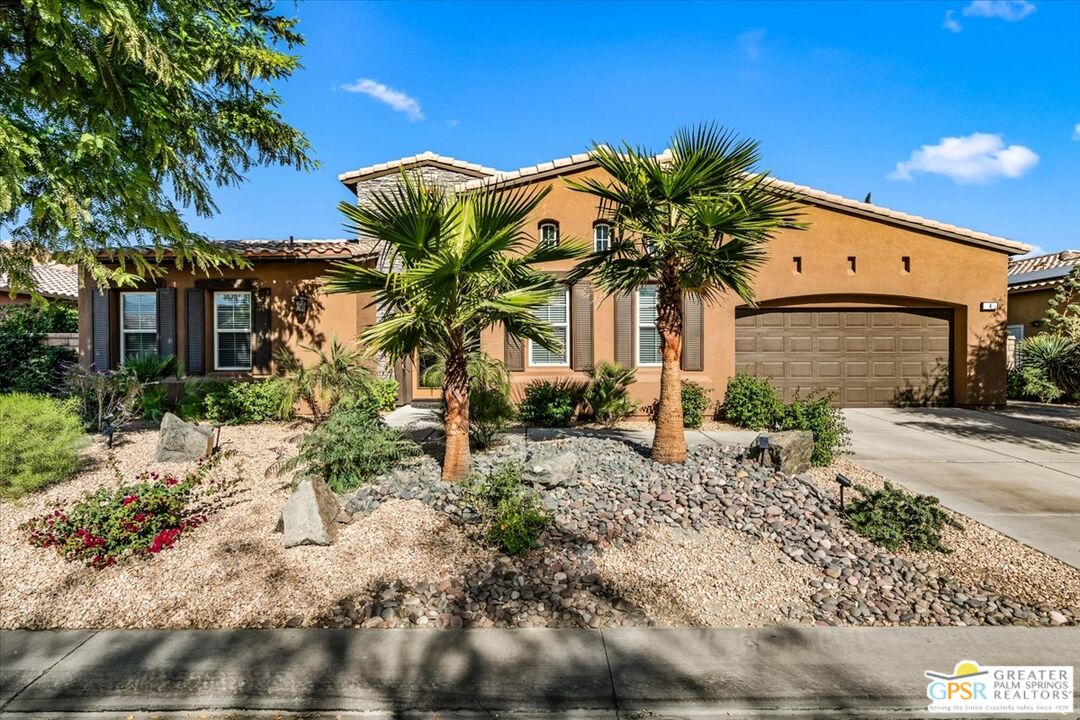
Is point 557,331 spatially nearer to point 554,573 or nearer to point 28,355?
point 554,573

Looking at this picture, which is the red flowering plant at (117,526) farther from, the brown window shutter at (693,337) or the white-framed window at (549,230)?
the brown window shutter at (693,337)

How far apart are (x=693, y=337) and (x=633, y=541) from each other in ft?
23.8

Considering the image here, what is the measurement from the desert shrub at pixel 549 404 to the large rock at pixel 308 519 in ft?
18.6

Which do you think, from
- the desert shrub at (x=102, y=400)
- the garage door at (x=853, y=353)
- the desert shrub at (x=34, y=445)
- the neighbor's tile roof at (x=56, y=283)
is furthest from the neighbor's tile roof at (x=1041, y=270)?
the neighbor's tile roof at (x=56, y=283)

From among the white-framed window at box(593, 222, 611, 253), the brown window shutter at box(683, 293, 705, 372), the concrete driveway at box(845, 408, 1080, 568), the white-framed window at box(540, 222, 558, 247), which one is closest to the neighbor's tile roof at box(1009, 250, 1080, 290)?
the concrete driveway at box(845, 408, 1080, 568)

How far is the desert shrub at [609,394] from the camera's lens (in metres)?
10.1

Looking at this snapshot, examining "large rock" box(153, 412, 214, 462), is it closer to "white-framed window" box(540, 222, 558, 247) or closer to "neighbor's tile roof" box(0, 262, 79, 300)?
"white-framed window" box(540, 222, 558, 247)

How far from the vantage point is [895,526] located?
459 centimetres

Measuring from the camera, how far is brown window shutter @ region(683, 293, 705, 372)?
11.0 m

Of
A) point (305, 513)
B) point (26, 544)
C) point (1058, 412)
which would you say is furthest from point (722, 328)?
point (26, 544)

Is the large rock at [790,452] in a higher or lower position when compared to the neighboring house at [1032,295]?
lower

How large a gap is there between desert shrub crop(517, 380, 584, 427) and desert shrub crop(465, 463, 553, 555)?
437 centimetres

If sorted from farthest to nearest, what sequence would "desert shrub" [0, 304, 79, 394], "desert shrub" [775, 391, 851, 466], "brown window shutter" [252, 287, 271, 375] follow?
1. "desert shrub" [0, 304, 79, 394]
2. "brown window shutter" [252, 287, 271, 375]
3. "desert shrub" [775, 391, 851, 466]

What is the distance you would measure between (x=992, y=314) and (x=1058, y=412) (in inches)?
113
